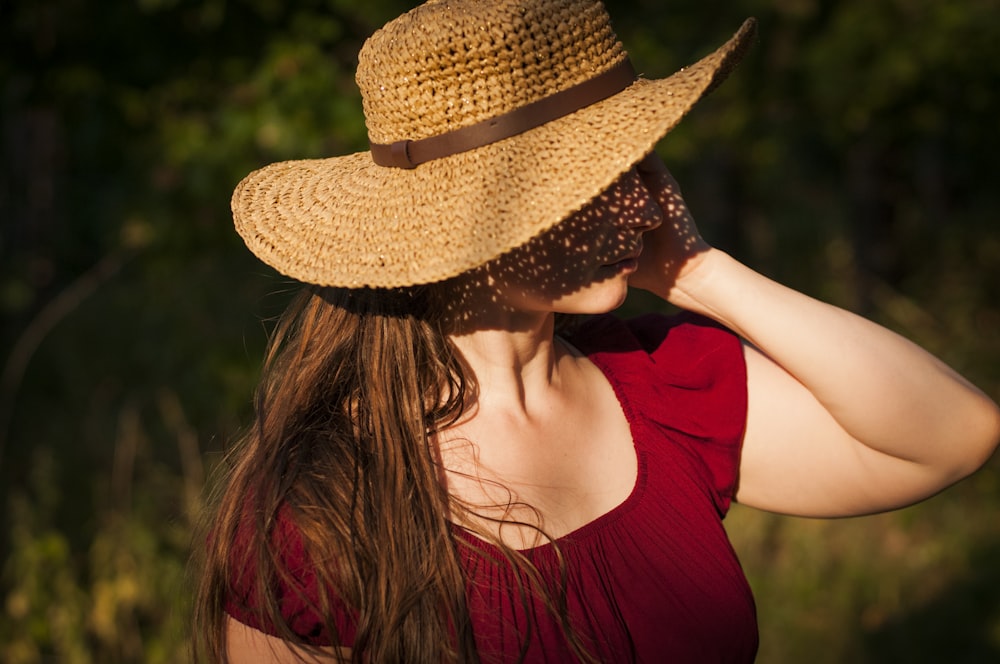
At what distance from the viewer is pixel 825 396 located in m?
1.86

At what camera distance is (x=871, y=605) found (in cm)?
448

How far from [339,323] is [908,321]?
17.7 feet

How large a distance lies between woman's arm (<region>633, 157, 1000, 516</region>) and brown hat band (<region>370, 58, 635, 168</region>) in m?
0.25

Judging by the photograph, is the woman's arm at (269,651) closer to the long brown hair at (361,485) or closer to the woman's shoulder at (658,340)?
the long brown hair at (361,485)

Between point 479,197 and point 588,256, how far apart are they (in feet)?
0.80

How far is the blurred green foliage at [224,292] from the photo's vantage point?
12.4 feet

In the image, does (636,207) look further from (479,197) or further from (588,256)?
(479,197)

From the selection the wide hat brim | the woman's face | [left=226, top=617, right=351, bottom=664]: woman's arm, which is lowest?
[left=226, top=617, right=351, bottom=664]: woman's arm

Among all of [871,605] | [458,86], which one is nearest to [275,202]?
[458,86]

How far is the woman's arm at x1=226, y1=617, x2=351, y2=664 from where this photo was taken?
5.18ft

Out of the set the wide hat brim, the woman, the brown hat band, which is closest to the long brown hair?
the woman

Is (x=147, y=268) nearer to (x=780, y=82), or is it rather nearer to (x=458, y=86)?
(x=458, y=86)

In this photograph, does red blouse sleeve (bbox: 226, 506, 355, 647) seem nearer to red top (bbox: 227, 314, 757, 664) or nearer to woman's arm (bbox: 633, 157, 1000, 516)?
red top (bbox: 227, 314, 757, 664)

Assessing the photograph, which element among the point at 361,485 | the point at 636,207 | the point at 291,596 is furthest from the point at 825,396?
the point at 291,596
